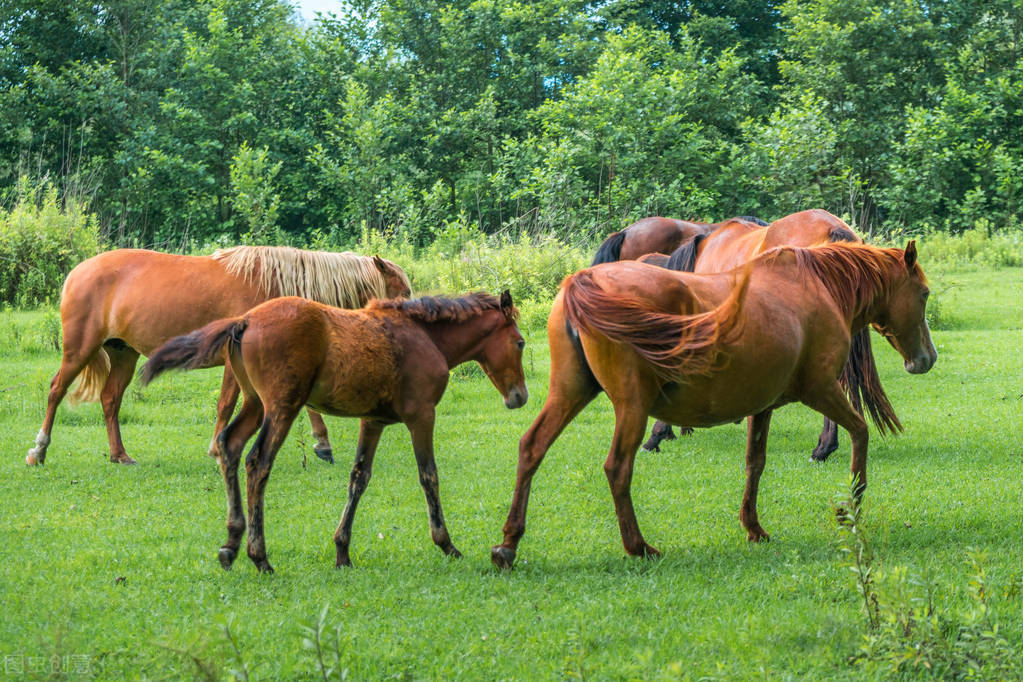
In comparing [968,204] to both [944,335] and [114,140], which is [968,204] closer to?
[944,335]

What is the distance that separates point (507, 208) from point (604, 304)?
78.3ft

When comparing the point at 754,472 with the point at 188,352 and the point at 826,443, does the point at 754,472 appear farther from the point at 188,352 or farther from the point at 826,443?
the point at 188,352

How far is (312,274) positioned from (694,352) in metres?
4.51

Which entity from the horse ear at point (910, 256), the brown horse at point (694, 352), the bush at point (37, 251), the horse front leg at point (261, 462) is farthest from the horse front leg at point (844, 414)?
the bush at point (37, 251)

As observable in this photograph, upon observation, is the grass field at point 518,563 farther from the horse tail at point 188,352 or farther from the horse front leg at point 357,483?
the horse tail at point 188,352

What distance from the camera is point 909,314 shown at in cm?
668

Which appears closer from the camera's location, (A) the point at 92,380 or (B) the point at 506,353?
(B) the point at 506,353

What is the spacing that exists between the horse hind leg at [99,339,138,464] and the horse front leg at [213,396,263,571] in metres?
3.43

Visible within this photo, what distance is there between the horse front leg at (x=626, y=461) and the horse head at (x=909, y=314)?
7.11 ft

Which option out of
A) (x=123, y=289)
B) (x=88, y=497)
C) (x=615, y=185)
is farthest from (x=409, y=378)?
(x=615, y=185)

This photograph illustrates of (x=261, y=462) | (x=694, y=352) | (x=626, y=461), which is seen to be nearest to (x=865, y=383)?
(x=694, y=352)

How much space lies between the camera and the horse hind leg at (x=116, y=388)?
897 cm

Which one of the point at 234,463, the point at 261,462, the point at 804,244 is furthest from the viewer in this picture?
the point at 804,244

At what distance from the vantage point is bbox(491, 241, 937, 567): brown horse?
17.7ft
